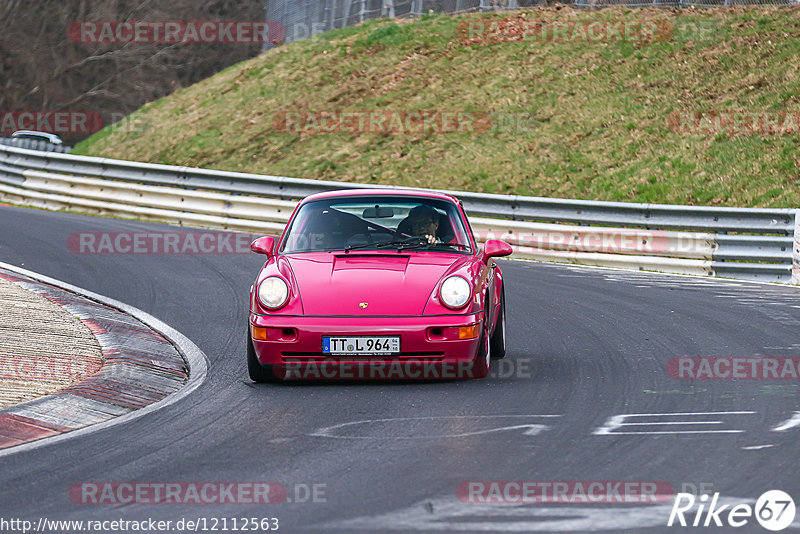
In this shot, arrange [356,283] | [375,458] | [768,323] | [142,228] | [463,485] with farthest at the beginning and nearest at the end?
[142,228]
[768,323]
[356,283]
[375,458]
[463,485]

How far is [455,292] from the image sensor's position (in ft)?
25.8

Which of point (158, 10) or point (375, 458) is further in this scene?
point (158, 10)

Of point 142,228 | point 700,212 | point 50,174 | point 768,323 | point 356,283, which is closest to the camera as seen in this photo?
point 356,283

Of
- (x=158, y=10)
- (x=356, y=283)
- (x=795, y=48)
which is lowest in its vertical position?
(x=356, y=283)

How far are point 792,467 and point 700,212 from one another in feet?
34.9

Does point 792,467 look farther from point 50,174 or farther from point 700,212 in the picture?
point 50,174

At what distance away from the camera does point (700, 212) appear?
1574cm

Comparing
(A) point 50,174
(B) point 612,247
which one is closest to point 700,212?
(B) point 612,247

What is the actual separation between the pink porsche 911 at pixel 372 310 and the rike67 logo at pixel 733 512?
2956 millimetres

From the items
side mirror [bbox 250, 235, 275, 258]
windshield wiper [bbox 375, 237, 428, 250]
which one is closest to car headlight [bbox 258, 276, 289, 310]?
side mirror [bbox 250, 235, 275, 258]

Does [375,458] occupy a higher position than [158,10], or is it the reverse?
[158,10]

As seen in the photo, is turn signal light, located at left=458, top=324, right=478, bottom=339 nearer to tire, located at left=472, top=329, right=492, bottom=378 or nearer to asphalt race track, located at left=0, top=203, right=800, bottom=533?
tire, located at left=472, top=329, right=492, bottom=378

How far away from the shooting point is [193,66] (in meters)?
48.0
